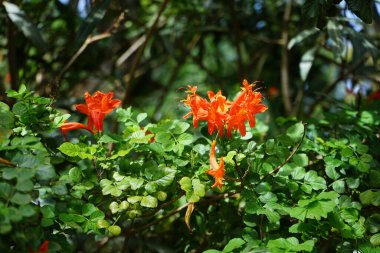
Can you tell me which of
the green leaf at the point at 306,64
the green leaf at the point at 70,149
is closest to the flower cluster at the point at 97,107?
the green leaf at the point at 70,149

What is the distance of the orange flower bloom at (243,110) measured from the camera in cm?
121

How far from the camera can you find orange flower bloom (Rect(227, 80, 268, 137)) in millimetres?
1214

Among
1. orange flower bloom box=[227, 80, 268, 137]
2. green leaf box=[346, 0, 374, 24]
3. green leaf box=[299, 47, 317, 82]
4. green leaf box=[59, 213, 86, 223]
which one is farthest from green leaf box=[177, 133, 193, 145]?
green leaf box=[299, 47, 317, 82]

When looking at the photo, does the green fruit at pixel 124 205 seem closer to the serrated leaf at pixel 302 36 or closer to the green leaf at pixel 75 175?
the green leaf at pixel 75 175

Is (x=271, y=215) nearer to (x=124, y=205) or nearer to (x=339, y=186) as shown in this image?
(x=339, y=186)

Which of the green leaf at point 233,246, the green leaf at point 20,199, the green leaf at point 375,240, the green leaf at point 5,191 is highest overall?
the green leaf at point 5,191

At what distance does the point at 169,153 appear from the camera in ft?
4.06

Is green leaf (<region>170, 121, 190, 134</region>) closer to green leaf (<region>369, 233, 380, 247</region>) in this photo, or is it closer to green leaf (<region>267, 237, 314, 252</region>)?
green leaf (<region>267, 237, 314, 252</region>)

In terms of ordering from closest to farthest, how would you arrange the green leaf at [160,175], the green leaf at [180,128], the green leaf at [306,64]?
the green leaf at [160,175] < the green leaf at [180,128] < the green leaf at [306,64]

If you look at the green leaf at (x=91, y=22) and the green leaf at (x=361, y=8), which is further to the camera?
the green leaf at (x=91, y=22)

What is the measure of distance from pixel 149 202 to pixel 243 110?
35 centimetres

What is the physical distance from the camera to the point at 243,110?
1221 mm

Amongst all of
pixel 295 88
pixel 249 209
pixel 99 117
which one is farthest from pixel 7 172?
pixel 295 88

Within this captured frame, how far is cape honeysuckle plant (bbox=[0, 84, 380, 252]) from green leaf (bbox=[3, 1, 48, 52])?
49cm
